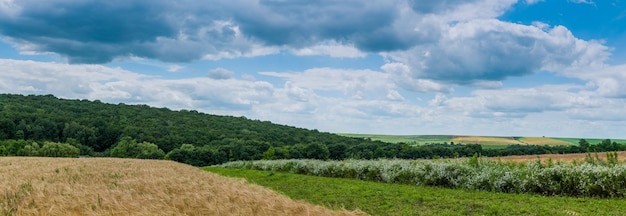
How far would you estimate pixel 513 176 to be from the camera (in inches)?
774

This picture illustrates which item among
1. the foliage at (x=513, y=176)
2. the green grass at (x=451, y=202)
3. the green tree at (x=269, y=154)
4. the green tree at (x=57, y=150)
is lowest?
the green tree at (x=57, y=150)

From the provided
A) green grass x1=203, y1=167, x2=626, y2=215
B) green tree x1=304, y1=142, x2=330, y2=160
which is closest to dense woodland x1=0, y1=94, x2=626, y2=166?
green tree x1=304, y1=142, x2=330, y2=160

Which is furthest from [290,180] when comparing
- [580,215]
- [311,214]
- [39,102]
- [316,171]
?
[39,102]

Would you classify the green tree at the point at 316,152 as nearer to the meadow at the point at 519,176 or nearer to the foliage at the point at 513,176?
the meadow at the point at 519,176

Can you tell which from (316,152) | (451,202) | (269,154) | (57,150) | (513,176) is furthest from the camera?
(57,150)

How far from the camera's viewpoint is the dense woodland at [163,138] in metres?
70.8

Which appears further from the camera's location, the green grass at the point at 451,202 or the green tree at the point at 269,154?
the green tree at the point at 269,154

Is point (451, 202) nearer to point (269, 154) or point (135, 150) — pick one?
point (269, 154)

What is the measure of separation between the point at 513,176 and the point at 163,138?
77.3 m

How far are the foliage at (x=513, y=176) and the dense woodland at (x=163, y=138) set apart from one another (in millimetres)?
34798

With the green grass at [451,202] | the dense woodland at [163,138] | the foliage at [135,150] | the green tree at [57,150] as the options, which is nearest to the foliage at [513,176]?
the green grass at [451,202]

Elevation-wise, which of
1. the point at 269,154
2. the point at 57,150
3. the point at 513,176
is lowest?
the point at 57,150

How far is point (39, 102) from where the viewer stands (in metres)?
110

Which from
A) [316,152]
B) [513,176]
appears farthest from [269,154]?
[513,176]
